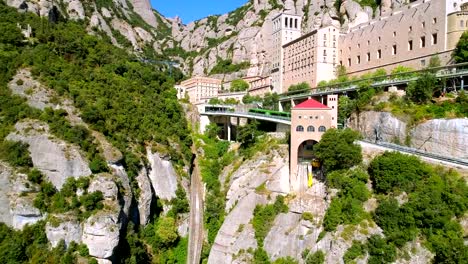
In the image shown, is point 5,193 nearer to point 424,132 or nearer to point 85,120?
point 85,120

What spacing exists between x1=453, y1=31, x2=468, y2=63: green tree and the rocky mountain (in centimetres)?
3505

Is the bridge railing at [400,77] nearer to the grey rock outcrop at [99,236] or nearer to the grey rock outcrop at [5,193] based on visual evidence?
the grey rock outcrop at [99,236]

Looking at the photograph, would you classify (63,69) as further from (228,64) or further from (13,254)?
(228,64)

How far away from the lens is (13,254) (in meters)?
34.7

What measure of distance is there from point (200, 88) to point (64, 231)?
6403 centimetres

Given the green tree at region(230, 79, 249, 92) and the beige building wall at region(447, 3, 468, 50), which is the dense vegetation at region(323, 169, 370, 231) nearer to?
the beige building wall at region(447, 3, 468, 50)

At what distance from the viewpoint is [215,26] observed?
147625mm

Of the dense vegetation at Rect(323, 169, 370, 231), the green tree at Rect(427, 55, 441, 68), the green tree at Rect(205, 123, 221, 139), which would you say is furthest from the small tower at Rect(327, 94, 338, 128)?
the green tree at Rect(205, 123, 221, 139)

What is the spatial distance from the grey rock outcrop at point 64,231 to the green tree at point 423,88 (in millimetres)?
39459

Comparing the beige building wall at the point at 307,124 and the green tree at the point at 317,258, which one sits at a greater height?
the beige building wall at the point at 307,124

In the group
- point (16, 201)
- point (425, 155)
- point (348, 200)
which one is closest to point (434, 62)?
point (425, 155)

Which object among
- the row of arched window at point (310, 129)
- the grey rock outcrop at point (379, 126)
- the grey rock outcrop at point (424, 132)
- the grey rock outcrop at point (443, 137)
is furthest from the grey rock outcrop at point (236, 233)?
the grey rock outcrop at point (443, 137)

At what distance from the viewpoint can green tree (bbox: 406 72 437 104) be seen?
43.5 m

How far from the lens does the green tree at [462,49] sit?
153 feet
